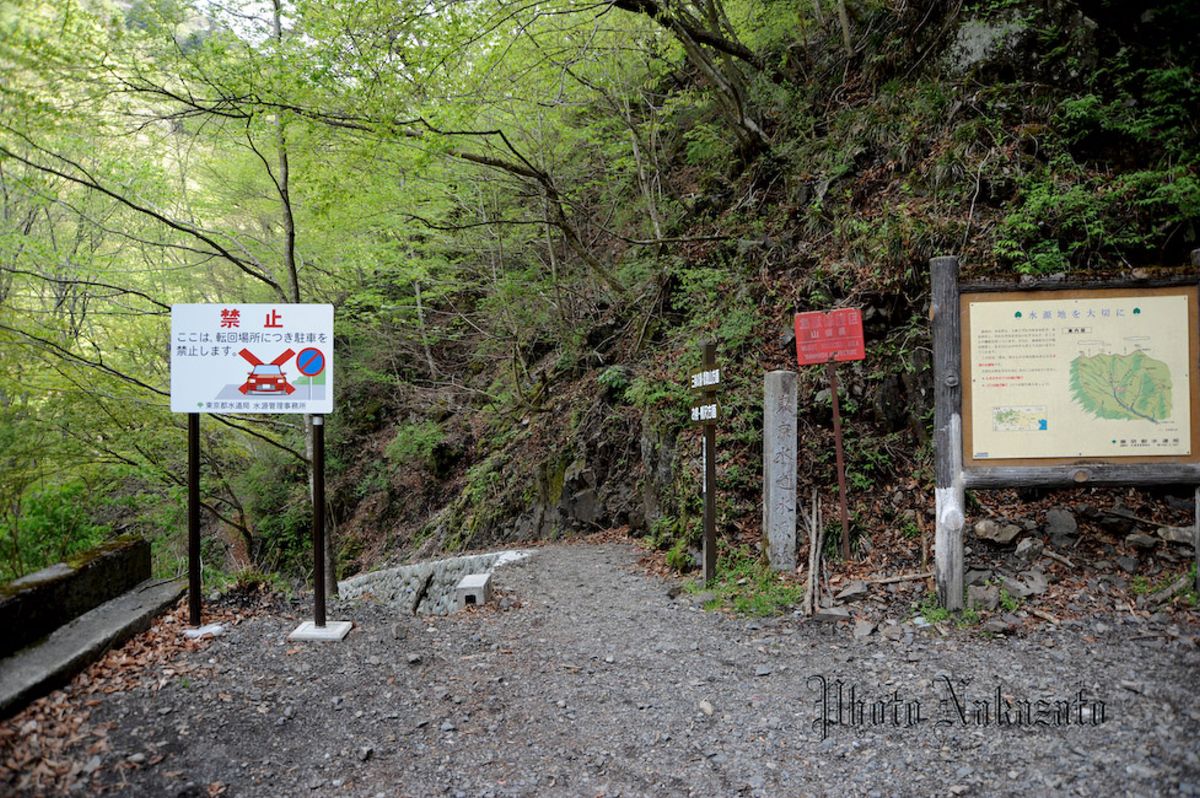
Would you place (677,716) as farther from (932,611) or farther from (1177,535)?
(1177,535)

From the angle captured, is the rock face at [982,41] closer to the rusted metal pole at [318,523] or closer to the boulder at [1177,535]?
the boulder at [1177,535]

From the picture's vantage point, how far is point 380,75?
6.17 metres

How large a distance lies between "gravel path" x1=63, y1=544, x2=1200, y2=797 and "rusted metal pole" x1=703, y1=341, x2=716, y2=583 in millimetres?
834

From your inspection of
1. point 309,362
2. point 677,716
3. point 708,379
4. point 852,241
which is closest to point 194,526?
point 309,362

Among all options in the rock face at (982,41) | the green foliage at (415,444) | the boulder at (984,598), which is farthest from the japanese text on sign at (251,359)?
the green foliage at (415,444)

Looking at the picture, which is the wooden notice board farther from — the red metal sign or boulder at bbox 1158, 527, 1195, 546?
the red metal sign

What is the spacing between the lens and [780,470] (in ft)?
18.3

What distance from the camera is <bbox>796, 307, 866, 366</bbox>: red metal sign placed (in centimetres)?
523

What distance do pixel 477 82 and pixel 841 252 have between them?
14.6 ft

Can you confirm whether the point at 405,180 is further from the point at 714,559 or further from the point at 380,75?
the point at 714,559

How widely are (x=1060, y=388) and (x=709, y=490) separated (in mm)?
2719

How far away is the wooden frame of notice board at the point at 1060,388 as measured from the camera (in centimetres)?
405

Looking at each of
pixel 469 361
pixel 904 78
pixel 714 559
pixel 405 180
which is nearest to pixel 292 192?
pixel 405 180

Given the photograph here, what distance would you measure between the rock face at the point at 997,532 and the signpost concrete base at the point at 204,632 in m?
5.81
